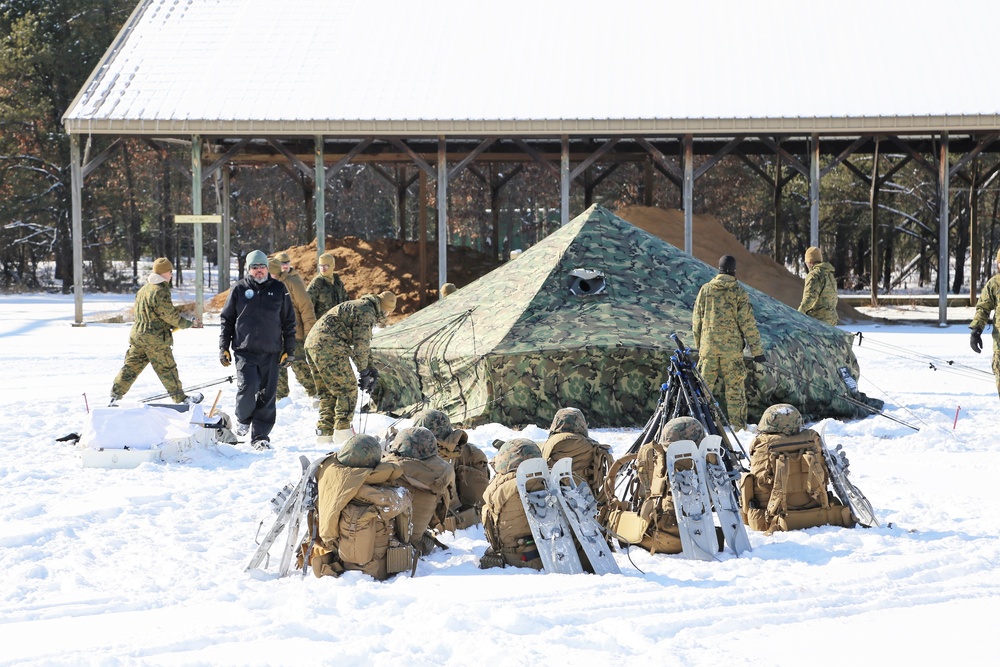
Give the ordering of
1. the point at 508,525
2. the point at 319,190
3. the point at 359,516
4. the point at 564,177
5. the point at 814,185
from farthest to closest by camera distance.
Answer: the point at 319,190
the point at 564,177
the point at 814,185
the point at 508,525
the point at 359,516

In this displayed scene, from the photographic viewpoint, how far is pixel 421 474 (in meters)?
5.75

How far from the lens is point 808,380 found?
988cm

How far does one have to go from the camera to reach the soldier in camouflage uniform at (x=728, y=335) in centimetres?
906

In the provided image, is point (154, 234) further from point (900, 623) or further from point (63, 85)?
point (900, 623)

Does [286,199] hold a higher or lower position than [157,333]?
higher

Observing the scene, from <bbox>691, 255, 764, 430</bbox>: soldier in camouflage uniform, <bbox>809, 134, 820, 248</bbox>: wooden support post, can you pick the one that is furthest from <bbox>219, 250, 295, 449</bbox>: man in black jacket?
<bbox>809, 134, 820, 248</bbox>: wooden support post

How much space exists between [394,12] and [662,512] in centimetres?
1806

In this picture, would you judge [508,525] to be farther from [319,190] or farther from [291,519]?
[319,190]

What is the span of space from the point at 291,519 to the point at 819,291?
7602 mm

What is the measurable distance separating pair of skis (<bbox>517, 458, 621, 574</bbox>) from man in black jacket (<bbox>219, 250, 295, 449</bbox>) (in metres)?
3.68

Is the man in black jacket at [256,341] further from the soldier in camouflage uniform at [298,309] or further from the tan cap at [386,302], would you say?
Result: the soldier in camouflage uniform at [298,309]

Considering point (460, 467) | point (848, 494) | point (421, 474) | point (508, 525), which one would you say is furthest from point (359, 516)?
point (848, 494)

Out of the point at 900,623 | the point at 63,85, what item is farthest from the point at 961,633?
the point at 63,85

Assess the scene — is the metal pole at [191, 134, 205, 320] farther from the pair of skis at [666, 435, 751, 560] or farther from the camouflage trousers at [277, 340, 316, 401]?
the pair of skis at [666, 435, 751, 560]
